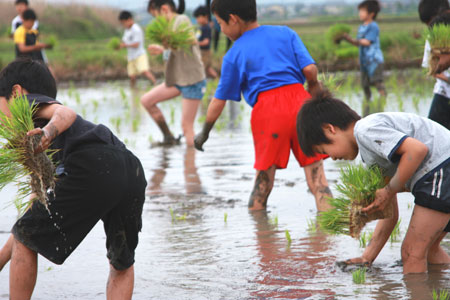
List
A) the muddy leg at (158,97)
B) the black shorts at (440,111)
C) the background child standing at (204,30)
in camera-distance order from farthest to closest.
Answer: the background child standing at (204,30)
the muddy leg at (158,97)
the black shorts at (440,111)

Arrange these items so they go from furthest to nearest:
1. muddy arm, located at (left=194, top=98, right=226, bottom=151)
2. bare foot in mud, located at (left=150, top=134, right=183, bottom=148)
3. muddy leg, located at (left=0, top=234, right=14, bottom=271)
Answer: bare foot in mud, located at (left=150, top=134, right=183, bottom=148)
muddy arm, located at (left=194, top=98, right=226, bottom=151)
muddy leg, located at (left=0, top=234, right=14, bottom=271)

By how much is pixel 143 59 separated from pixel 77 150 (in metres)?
11.2

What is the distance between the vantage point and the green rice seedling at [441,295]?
306 cm

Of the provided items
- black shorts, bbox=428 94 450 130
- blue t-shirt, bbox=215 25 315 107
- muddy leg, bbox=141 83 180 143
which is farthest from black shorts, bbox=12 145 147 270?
muddy leg, bbox=141 83 180 143

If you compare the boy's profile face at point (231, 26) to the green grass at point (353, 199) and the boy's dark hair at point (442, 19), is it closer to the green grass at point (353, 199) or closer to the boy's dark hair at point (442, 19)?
the boy's dark hair at point (442, 19)

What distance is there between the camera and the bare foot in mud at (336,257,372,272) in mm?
3680

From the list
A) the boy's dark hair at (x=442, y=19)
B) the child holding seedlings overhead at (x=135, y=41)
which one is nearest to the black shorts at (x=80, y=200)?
the boy's dark hair at (x=442, y=19)

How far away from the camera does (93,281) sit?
3781mm

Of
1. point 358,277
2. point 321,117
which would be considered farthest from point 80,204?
point 358,277

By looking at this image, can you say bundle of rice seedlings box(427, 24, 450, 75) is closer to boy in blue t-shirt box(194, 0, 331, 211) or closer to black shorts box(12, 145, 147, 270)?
boy in blue t-shirt box(194, 0, 331, 211)

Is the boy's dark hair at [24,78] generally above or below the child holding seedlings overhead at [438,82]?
above

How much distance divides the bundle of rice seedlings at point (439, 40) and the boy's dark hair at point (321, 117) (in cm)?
187

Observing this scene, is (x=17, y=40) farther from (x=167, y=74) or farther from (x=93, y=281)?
(x=93, y=281)

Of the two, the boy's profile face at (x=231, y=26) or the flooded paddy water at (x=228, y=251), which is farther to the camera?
the boy's profile face at (x=231, y=26)
